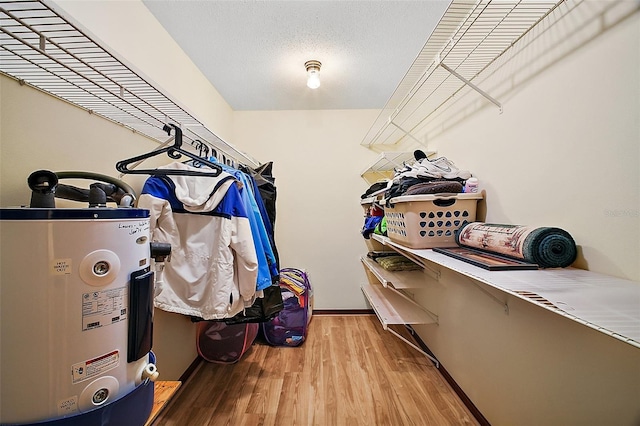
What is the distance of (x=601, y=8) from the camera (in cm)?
75

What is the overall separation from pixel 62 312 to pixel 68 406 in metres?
0.18

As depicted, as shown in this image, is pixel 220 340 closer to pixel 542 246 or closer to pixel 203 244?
pixel 203 244

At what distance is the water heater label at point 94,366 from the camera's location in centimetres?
47

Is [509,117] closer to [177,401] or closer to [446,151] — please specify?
[446,151]

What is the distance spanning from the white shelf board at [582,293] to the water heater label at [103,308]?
2.89 feet

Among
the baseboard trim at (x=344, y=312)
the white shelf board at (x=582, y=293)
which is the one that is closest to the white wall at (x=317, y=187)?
the baseboard trim at (x=344, y=312)

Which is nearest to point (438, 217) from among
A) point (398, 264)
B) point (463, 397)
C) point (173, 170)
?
point (398, 264)

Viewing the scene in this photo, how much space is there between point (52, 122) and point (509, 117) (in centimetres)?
176

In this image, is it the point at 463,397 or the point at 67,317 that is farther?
the point at 463,397

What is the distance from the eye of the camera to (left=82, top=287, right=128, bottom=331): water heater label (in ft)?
1.60

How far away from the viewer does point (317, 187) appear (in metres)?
2.67

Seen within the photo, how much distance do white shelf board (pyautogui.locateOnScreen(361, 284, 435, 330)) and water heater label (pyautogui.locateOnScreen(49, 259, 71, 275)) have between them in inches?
62.6

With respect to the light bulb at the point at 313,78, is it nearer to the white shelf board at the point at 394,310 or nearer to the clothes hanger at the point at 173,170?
the clothes hanger at the point at 173,170

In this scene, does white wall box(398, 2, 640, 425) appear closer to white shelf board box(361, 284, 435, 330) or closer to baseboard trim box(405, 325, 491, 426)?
baseboard trim box(405, 325, 491, 426)
